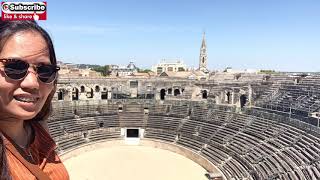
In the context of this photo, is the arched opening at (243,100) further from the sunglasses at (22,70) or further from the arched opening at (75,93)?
the sunglasses at (22,70)

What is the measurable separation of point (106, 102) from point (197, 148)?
42.7ft

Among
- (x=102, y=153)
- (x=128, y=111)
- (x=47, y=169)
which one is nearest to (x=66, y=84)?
(x=128, y=111)

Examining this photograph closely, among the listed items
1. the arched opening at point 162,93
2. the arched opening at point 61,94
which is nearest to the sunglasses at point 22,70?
the arched opening at point 61,94

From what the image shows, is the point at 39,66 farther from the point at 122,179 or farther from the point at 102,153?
the point at 102,153

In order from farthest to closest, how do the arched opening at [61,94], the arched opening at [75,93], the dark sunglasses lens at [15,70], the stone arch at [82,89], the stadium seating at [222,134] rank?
the arched opening at [75,93], the stone arch at [82,89], the arched opening at [61,94], the stadium seating at [222,134], the dark sunglasses lens at [15,70]

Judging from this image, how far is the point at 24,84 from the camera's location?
1956mm

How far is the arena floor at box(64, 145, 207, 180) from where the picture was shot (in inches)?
975

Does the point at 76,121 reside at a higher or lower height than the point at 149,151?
higher

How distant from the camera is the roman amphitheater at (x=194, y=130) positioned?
2272cm

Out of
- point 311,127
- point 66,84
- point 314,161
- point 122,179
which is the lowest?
point 122,179

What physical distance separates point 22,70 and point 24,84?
3.6 inches

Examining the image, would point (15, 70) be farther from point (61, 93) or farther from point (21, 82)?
point (61, 93)

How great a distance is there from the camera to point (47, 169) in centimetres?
238

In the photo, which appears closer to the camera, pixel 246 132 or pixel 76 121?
pixel 246 132
